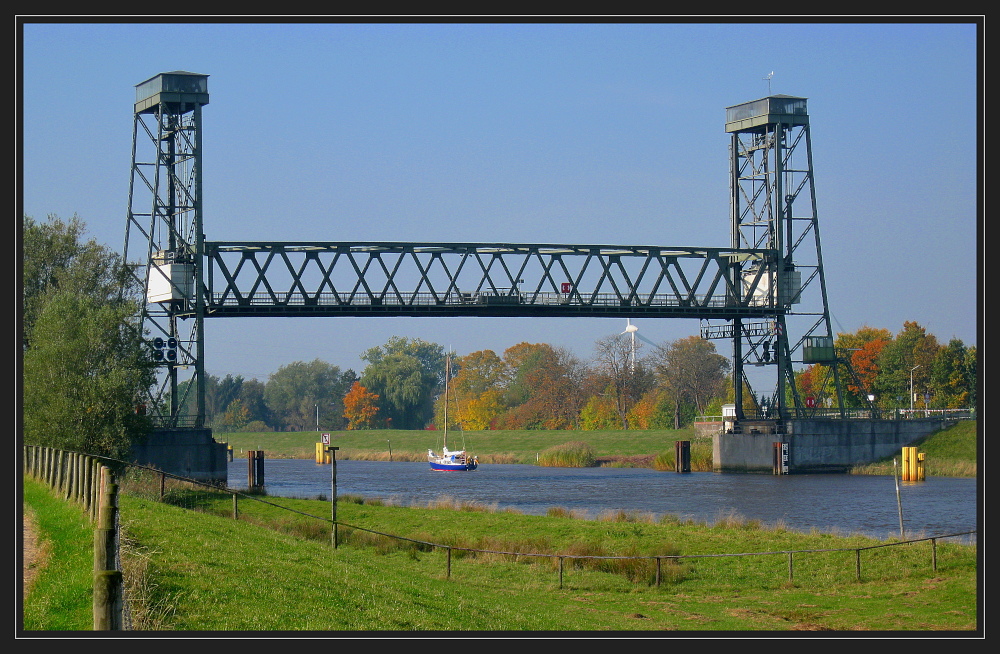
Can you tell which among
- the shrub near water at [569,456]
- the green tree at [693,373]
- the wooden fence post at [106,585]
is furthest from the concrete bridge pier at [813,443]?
the wooden fence post at [106,585]

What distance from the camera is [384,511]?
4697 cm

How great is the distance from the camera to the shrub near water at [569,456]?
103750mm

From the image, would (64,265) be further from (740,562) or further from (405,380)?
(405,380)

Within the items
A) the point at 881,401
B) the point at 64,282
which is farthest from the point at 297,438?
the point at 64,282

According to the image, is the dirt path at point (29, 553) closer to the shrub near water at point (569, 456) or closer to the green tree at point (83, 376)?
the green tree at point (83, 376)

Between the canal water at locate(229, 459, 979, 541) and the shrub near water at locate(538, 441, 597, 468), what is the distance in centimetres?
631

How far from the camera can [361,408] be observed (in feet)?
543

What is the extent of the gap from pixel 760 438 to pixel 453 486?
27.0m

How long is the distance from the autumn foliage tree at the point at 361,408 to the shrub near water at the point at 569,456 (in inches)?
2366

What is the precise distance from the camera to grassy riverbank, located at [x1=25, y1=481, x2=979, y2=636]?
57.2 ft

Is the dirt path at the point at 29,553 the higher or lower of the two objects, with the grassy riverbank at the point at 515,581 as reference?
higher

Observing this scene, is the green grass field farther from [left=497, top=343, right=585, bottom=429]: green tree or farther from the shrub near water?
[left=497, top=343, right=585, bottom=429]: green tree

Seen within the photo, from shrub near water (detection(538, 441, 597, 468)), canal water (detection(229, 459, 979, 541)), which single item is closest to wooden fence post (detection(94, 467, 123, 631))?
canal water (detection(229, 459, 979, 541))

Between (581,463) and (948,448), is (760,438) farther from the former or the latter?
(581,463)
